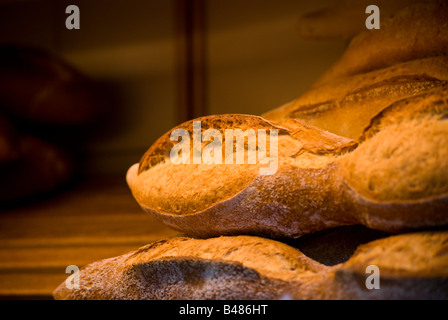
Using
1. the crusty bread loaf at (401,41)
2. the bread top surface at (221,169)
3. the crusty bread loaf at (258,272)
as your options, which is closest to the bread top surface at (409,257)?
the crusty bread loaf at (258,272)

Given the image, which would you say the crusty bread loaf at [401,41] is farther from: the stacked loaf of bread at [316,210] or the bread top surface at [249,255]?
the bread top surface at [249,255]

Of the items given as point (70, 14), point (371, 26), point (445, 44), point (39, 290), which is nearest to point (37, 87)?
point (70, 14)

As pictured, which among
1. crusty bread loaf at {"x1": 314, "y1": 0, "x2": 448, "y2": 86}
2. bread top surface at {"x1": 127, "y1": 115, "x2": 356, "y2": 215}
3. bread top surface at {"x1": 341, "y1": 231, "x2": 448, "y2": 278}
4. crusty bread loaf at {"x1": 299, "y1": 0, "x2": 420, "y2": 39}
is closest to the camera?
bread top surface at {"x1": 341, "y1": 231, "x2": 448, "y2": 278}

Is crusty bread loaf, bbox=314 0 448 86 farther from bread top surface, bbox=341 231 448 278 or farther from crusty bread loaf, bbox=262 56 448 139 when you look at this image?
bread top surface, bbox=341 231 448 278

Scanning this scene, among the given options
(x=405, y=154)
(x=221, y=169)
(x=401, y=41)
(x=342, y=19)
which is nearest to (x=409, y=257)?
(x=405, y=154)

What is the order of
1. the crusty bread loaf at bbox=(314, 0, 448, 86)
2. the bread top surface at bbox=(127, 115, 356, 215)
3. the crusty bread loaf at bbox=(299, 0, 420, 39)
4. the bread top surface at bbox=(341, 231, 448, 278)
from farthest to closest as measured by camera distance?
1. the crusty bread loaf at bbox=(299, 0, 420, 39)
2. the crusty bread loaf at bbox=(314, 0, 448, 86)
3. the bread top surface at bbox=(127, 115, 356, 215)
4. the bread top surface at bbox=(341, 231, 448, 278)

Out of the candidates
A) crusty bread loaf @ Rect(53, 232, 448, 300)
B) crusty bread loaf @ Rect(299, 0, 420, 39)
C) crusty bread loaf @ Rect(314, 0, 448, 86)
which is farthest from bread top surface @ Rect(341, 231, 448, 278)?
crusty bread loaf @ Rect(299, 0, 420, 39)
